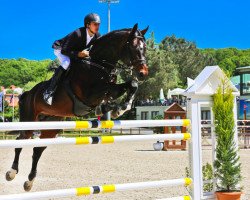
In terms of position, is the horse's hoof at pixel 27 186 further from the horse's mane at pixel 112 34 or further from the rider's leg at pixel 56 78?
the horse's mane at pixel 112 34

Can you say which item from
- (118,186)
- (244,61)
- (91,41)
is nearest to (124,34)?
(91,41)

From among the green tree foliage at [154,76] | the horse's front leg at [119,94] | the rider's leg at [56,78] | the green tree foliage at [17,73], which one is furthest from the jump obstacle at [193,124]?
the green tree foliage at [17,73]

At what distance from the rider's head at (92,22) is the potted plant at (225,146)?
1555 mm

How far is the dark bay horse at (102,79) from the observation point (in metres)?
4.46

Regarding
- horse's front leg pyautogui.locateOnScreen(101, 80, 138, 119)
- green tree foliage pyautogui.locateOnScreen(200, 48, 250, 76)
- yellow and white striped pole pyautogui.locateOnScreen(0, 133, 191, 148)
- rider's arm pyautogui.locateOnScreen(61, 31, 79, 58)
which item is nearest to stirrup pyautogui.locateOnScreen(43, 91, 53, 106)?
rider's arm pyautogui.locateOnScreen(61, 31, 79, 58)

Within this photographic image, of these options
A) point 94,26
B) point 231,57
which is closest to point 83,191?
point 94,26

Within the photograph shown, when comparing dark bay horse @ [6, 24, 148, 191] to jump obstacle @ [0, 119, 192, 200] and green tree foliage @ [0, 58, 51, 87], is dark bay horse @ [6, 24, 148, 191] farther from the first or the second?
green tree foliage @ [0, 58, 51, 87]

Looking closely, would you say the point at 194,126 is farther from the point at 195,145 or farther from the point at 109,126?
the point at 109,126

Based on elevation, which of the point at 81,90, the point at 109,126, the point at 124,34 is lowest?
the point at 109,126

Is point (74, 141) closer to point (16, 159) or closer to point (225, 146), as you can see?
point (16, 159)

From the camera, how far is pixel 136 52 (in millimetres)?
4406

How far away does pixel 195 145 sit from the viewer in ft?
15.2

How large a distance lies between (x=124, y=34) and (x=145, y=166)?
6974mm

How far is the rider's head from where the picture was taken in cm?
486
